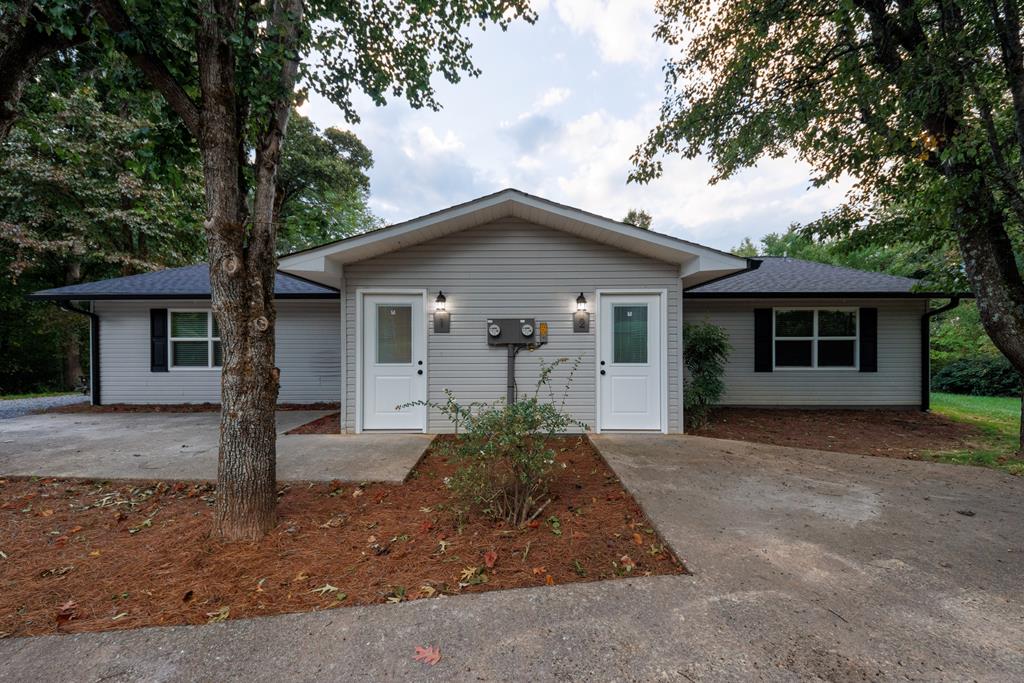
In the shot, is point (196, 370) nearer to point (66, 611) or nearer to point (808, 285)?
point (66, 611)

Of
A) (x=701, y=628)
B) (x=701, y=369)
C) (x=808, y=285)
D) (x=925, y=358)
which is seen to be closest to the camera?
(x=701, y=628)

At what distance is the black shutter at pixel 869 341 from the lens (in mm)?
7840

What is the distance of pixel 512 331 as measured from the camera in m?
5.76

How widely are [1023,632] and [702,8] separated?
A: 8.23m

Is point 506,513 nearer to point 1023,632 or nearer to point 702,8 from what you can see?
point 1023,632

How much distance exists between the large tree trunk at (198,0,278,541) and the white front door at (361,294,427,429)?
10.1 ft

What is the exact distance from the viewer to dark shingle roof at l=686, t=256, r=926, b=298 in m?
7.61

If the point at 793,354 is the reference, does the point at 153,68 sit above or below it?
above

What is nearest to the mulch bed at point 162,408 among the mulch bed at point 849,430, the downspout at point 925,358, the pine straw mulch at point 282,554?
the pine straw mulch at point 282,554

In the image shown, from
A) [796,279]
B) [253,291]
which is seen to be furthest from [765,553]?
[796,279]

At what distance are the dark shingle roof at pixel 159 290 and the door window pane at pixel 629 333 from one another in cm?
519

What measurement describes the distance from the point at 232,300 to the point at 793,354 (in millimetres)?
9301

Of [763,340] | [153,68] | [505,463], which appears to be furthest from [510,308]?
[763,340]

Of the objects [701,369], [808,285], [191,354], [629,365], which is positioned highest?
[808,285]
